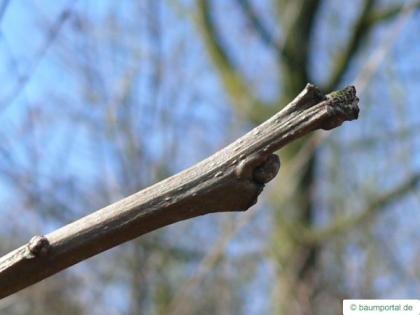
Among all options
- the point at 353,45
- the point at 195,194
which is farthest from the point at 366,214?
the point at 195,194

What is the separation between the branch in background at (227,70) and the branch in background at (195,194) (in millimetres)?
3913

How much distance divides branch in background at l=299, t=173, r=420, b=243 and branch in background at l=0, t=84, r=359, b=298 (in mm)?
3583

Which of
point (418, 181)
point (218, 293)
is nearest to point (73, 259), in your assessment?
point (218, 293)

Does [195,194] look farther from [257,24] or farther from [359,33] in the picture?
[359,33]

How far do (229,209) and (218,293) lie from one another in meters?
3.22

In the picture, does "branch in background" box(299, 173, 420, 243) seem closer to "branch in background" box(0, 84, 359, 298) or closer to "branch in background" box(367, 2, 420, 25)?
"branch in background" box(367, 2, 420, 25)

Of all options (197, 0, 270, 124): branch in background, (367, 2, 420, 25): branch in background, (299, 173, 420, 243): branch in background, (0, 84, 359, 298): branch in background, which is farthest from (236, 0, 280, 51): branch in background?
(0, 84, 359, 298): branch in background

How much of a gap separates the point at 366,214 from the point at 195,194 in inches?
143

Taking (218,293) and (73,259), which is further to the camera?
(218,293)

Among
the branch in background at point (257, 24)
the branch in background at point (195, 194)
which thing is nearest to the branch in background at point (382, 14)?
the branch in background at point (257, 24)

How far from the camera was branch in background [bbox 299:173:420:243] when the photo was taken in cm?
410

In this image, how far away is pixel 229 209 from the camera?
1.89 feet

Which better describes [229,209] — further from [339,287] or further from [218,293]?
[218,293]

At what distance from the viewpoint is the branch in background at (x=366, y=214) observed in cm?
410
